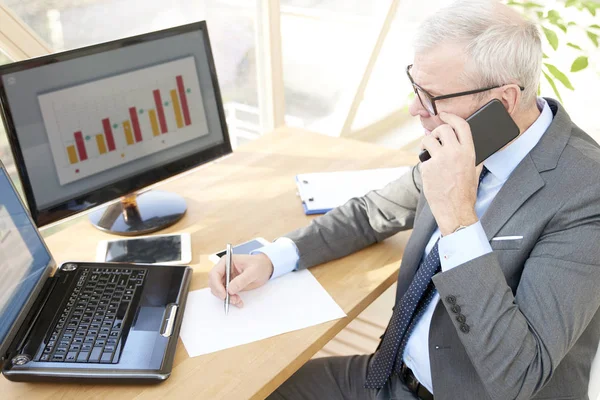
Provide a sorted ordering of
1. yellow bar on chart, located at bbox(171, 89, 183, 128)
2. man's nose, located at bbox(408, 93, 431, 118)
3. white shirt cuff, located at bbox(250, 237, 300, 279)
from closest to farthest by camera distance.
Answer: man's nose, located at bbox(408, 93, 431, 118)
white shirt cuff, located at bbox(250, 237, 300, 279)
yellow bar on chart, located at bbox(171, 89, 183, 128)

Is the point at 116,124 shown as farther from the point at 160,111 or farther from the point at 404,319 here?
the point at 404,319

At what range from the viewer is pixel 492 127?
119cm

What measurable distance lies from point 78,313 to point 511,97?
3.10ft

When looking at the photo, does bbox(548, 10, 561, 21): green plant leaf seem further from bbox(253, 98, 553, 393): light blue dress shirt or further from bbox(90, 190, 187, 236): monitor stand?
bbox(90, 190, 187, 236): monitor stand

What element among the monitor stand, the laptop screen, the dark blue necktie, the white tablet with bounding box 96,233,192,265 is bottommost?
the dark blue necktie

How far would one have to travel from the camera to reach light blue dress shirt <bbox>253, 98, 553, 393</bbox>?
1.11 meters

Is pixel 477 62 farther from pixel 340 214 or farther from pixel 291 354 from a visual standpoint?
pixel 291 354

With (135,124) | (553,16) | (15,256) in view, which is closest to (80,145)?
(135,124)

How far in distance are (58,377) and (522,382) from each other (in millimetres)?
817

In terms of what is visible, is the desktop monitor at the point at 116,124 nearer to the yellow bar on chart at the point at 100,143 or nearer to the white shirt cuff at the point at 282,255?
the yellow bar on chart at the point at 100,143

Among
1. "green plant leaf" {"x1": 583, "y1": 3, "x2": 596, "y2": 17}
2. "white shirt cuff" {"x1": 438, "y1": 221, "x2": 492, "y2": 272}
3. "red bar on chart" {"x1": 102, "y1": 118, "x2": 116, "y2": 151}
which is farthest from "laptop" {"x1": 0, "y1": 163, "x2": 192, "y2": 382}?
"green plant leaf" {"x1": 583, "y1": 3, "x2": 596, "y2": 17}

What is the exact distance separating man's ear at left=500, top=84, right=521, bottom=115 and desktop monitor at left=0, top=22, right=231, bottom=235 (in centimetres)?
82

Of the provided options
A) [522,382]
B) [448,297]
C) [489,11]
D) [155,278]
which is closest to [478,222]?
[448,297]

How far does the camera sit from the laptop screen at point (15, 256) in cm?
113
